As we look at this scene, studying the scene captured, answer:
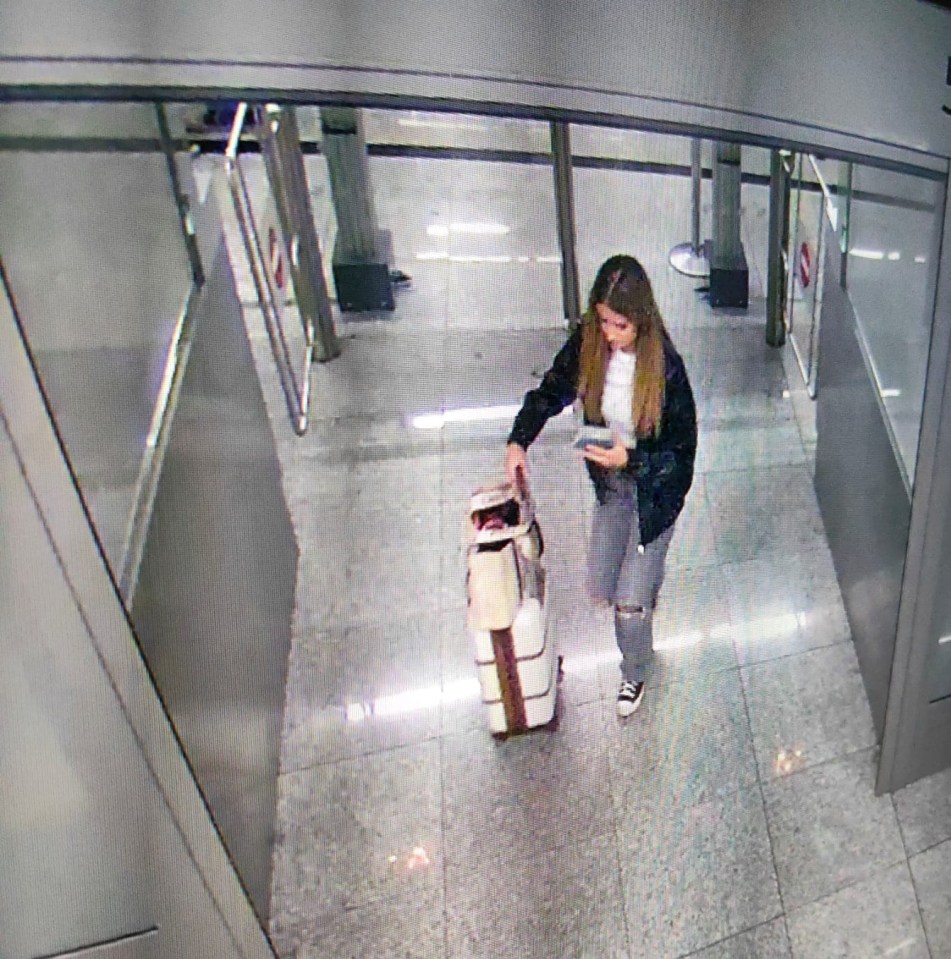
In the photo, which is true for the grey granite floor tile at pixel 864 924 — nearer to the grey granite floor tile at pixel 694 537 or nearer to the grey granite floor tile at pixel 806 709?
the grey granite floor tile at pixel 806 709

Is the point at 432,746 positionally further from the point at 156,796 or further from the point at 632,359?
the point at 632,359

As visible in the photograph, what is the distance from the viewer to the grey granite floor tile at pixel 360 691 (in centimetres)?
186

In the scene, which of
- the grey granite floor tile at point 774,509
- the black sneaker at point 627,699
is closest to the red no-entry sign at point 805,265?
the grey granite floor tile at point 774,509

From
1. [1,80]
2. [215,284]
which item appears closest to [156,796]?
[1,80]

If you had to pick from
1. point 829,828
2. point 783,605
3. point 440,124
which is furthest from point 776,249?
point 829,828

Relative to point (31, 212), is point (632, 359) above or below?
below

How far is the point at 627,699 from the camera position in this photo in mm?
1819

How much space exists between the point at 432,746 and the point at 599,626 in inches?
15.1

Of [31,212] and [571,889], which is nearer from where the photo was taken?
[31,212]

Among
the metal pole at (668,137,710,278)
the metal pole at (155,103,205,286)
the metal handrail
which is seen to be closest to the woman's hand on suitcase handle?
the metal pole at (668,137,710,278)

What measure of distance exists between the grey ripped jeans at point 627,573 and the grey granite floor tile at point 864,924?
1.58 ft

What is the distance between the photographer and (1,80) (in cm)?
78

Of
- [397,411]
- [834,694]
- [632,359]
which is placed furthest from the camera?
[397,411]

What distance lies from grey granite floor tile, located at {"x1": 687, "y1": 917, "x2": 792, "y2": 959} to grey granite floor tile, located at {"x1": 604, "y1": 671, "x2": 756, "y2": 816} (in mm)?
220
